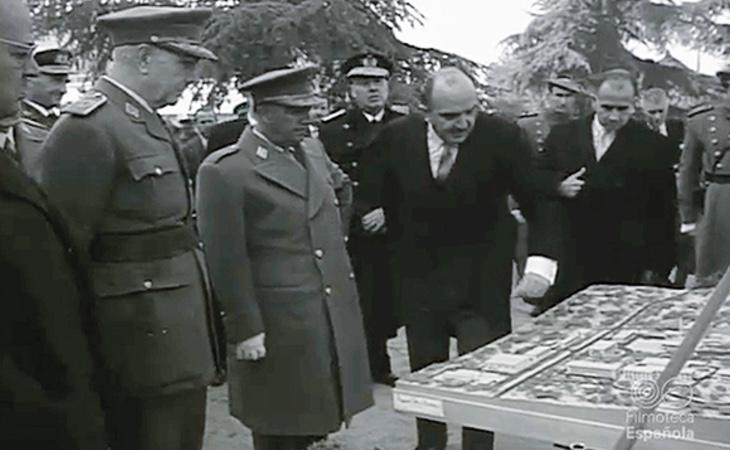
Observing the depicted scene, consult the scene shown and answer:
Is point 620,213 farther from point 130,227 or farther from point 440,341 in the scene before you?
point 130,227

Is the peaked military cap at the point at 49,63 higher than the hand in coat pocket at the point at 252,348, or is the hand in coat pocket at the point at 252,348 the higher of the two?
the peaked military cap at the point at 49,63

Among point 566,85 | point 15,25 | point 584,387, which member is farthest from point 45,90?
point 584,387

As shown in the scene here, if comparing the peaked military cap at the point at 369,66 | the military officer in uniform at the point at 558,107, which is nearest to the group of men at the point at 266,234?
the peaked military cap at the point at 369,66

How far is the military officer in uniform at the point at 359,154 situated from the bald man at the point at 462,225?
1559mm

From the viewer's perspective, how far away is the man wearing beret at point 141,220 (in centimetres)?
339

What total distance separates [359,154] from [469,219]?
1781mm

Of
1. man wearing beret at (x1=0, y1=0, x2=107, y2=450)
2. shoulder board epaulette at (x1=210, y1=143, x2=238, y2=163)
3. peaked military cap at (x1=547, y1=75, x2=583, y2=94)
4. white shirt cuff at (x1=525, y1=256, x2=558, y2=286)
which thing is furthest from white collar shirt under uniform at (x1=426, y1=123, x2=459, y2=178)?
peaked military cap at (x1=547, y1=75, x2=583, y2=94)

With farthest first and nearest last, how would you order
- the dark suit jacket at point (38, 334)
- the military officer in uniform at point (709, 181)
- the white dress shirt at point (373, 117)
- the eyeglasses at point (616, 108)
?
the white dress shirt at point (373, 117) → the military officer in uniform at point (709, 181) → the eyeglasses at point (616, 108) → the dark suit jacket at point (38, 334)

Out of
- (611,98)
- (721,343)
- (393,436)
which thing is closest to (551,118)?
(611,98)

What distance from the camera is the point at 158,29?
3580mm

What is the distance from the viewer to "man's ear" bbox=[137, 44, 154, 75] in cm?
357

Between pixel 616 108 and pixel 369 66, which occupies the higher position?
pixel 369 66

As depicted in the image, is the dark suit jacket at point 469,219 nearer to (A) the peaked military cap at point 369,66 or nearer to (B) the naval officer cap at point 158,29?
(B) the naval officer cap at point 158,29

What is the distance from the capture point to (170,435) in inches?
144
